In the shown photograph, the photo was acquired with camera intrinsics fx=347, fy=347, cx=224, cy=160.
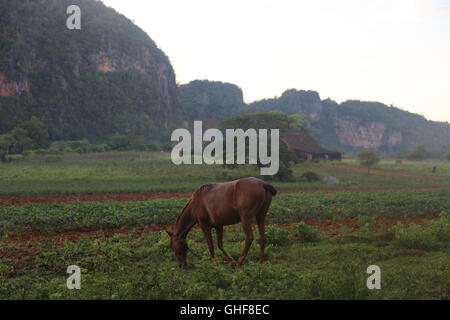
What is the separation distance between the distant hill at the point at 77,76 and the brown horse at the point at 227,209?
78.4m

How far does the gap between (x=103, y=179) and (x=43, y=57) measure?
Result: 84.9 meters

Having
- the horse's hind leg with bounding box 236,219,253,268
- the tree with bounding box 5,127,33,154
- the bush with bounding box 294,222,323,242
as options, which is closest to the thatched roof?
the tree with bounding box 5,127,33,154

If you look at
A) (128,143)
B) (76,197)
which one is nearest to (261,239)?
(76,197)

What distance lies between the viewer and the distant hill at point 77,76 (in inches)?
3430

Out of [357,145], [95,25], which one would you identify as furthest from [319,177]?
[357,145]

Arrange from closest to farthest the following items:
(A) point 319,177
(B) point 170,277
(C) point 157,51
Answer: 1. (B) point 170,277
2. (A) point 319,177
3. (C) point 157,51

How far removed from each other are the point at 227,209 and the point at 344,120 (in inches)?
6570

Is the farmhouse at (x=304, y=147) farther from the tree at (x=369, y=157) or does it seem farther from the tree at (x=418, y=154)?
the tree at (x=418, y=154)

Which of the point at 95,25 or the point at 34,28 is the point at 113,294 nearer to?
the point at 34,28

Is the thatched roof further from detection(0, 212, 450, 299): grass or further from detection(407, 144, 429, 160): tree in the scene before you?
→ detection(0, 212, 450, 299): grass

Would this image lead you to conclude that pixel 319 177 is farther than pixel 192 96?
No

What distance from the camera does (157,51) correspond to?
142 m

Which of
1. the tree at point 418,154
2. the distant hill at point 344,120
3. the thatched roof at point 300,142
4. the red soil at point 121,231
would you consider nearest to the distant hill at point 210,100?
the distant hill at point 344,120

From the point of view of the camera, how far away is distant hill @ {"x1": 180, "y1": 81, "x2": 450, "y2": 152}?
508ft
